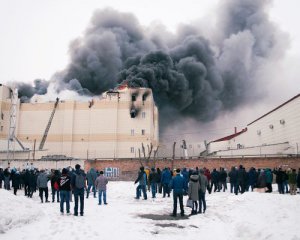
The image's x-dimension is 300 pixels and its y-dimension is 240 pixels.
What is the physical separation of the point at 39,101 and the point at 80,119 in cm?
1071

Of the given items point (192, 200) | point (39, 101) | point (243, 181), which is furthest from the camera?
point (39, 101)

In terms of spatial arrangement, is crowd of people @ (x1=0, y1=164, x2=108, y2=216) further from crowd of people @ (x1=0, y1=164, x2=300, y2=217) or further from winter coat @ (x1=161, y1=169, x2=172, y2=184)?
winter coat @ (x1=161, y1=169, x2=172, y2=184)

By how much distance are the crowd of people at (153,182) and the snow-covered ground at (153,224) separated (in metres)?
0.83

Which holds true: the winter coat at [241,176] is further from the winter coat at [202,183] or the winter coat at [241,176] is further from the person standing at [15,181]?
the person standing at [15,181]

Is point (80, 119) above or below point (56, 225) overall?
above

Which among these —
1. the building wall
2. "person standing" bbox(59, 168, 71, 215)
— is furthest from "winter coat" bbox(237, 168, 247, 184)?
the building wall

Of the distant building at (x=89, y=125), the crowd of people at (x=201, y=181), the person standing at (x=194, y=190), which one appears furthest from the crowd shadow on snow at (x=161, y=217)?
the distant building at (x=89, y=125)

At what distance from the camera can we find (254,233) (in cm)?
864

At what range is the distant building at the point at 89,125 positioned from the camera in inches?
2168

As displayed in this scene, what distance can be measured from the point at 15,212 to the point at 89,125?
46.4m

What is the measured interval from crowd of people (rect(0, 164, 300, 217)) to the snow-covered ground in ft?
2.71

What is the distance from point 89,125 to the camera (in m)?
56.0

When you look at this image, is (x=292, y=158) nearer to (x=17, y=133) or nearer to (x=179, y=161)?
(x=179, y=161)

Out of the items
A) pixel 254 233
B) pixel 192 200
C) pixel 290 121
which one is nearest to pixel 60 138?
pixel 290 121
